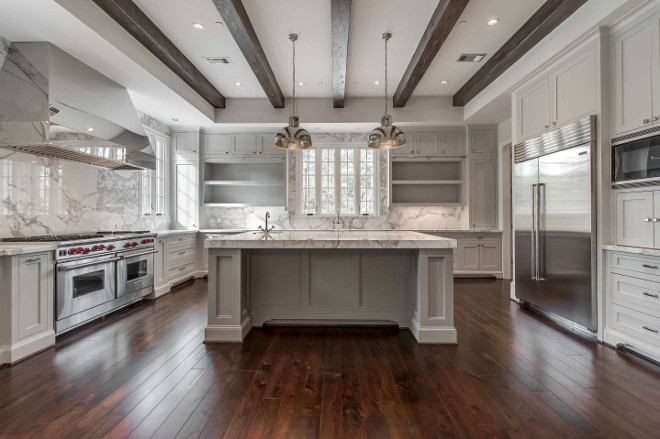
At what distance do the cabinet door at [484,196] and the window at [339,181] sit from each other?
1775 mm

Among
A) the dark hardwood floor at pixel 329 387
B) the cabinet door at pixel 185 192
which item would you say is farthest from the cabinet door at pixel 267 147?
the dark hardwood floor at pixel 329 387

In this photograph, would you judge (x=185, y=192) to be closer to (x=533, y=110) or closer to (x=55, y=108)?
(x=55, y=108)

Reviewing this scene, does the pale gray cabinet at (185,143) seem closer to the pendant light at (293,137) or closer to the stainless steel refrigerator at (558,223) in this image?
the pendant light at (293,137)

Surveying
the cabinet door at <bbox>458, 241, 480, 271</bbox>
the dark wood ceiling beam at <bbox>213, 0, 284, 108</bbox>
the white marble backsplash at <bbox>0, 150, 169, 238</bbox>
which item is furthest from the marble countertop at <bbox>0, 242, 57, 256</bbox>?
the cabinet door at <bbox>458, 241, 480, 271</bbox>

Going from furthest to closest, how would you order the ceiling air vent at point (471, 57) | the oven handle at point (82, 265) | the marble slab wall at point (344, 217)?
the marble slab wall at point (344, 217) → the ceiling air vent at point (471, 57) → the oven handle at point (82, 265)

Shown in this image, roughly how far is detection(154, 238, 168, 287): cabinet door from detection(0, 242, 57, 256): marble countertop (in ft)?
5.70

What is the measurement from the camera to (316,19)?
3328 millimetres

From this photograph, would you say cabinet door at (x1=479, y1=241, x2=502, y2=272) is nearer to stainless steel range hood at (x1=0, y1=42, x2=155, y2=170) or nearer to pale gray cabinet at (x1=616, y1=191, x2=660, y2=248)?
pale gray cabinet at (x1=616, y1=191, x2=660, y2=248)

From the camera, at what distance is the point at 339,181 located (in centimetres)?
625

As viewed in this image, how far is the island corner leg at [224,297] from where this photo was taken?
2.91 meters

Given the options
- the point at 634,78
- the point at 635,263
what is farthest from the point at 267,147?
the point at 635,263

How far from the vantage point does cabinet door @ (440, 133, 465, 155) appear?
19.5 ft

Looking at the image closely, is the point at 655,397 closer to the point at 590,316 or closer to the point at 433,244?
the point at 590,316

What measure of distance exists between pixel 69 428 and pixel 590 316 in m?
3.91
